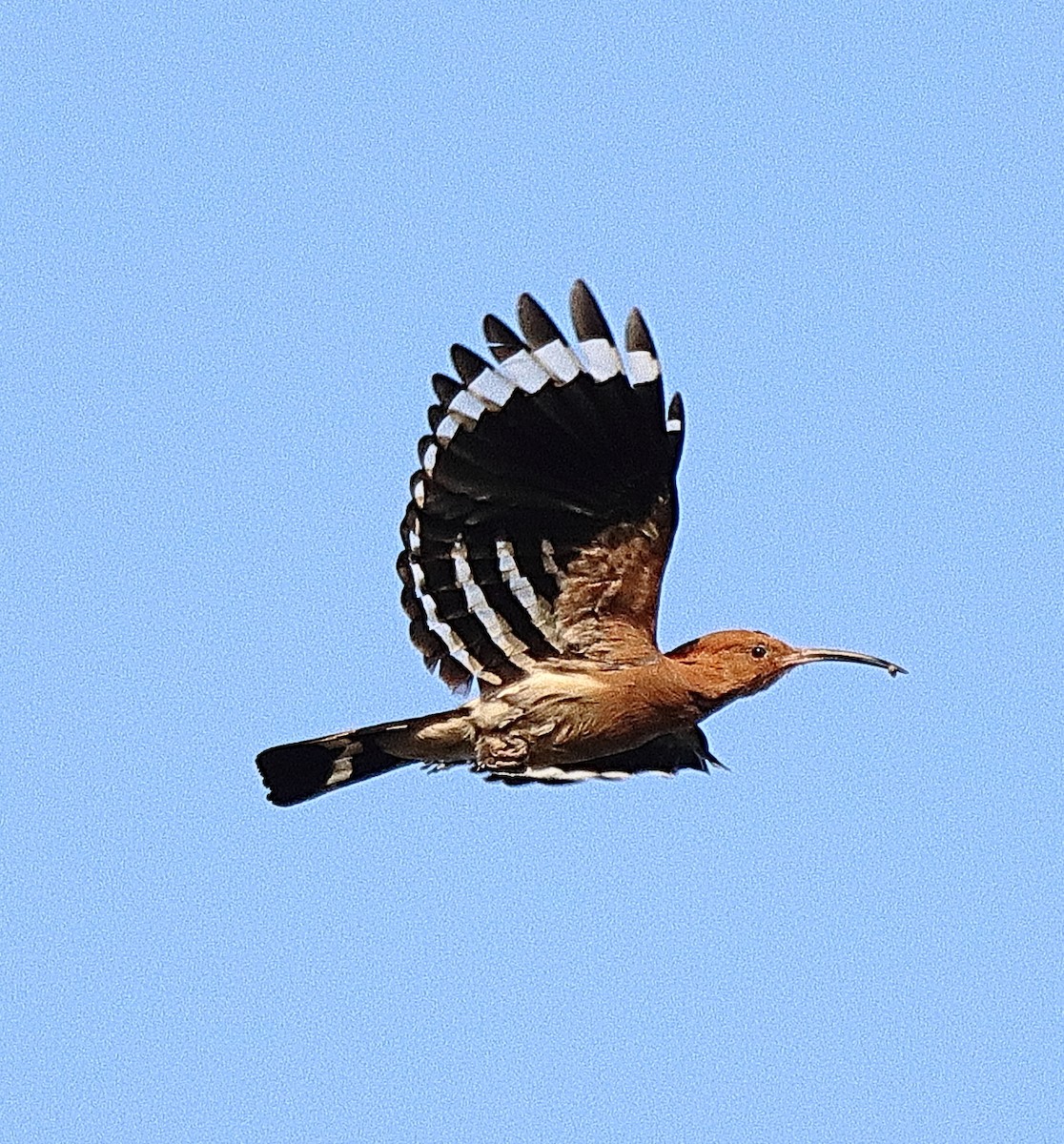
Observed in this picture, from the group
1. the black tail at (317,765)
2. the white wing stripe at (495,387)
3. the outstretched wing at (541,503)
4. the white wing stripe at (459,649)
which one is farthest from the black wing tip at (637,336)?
the black tail at (317,765)

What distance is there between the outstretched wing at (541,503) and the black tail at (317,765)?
40cm

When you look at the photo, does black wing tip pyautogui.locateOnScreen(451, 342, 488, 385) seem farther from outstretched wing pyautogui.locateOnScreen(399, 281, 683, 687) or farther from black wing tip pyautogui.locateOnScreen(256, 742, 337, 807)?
black wing tip pyautogui.locateOnScreen(256, 742, 337, 807)

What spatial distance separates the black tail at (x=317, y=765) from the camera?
26.4ft

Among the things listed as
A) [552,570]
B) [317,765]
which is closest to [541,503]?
[552,570]

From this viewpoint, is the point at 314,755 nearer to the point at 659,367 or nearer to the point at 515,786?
the point at 515,786

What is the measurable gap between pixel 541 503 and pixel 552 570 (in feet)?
0.72

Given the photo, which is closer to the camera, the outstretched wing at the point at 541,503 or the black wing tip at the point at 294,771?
the outstretched wing at the point at 541,503

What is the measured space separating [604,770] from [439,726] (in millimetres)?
506

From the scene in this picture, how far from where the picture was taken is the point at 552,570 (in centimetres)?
769

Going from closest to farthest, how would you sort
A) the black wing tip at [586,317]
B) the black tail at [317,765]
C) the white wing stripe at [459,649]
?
the black wing tip at [586,317], the white wing stripe at [459,649], the black tail at [317,765]

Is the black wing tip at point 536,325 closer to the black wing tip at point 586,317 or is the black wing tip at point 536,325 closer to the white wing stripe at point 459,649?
the black wing tip at point 586,317

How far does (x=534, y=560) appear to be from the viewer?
7.68 meters

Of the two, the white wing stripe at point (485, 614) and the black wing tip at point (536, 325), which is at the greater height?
the black wing tip at point (536, 325)

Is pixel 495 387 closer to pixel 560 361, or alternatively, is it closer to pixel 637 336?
pixel 560 361
